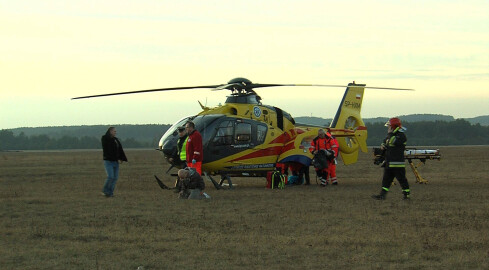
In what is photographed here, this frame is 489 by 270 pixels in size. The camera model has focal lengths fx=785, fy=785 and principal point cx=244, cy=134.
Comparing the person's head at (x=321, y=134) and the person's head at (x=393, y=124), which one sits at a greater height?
the person's head at (x=393, y=124)

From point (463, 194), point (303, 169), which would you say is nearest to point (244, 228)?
point (463, 194)

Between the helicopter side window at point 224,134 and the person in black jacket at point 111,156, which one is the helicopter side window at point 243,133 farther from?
the person in black jacket at point 111,156

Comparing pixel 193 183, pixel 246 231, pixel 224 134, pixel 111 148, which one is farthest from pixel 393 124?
pixel 246 231

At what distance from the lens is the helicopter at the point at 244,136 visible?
71.4 ft

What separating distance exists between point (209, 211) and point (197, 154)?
3.82 meters

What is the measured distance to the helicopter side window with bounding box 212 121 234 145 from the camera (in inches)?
861

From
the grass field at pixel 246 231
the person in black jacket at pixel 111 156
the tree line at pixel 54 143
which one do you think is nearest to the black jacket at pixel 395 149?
the grass field at pixel 246 231

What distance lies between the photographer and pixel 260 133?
75.6 feet

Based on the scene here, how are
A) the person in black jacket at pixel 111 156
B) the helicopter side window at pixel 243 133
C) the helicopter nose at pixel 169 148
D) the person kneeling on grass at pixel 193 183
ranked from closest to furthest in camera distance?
the person kneeling on grass at pixel 193 183 → the person in black jacket at pixel 111 156 → the helicopter nose at pixel 169 148 → the helicopter side window at pixel 243 133

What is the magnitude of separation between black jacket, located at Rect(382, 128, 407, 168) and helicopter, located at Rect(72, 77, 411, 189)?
3.07 meters

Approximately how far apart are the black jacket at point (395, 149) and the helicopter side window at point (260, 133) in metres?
5.35

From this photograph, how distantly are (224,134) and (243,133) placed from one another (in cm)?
74

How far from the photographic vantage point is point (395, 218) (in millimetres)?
14289

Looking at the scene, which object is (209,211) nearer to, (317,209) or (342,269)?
(317,209)
